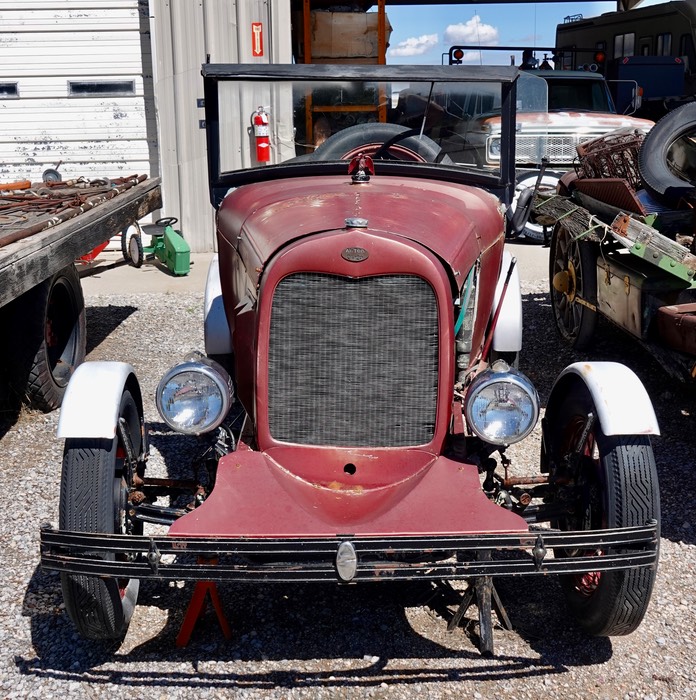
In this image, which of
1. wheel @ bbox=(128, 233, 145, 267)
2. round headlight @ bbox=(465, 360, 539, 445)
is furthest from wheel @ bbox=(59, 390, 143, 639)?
wheel @ bbox=(128, 233, 145, 267)

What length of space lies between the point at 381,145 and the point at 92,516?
2.44 meters

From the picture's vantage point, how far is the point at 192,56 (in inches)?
362

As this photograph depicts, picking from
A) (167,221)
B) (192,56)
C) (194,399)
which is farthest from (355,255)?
(192,56)

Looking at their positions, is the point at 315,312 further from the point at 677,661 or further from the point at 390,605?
the point at 677,661

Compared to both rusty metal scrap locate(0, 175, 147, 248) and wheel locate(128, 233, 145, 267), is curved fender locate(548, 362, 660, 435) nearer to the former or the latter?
rusty metal scrap locate(0, 175, 147, 248)

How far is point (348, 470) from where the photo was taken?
2.97m

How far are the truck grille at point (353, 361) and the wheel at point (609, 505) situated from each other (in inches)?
22.3

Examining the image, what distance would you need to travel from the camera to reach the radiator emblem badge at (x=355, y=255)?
2895mm

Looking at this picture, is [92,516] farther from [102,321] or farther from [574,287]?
[102,321]

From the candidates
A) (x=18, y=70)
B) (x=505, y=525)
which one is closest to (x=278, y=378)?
(x=505, y=525)

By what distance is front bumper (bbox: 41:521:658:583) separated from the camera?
100 inches

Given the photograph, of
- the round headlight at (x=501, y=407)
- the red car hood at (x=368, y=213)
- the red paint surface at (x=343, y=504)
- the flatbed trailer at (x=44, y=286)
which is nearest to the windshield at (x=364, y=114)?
the red car hood at (x=368, y=213)

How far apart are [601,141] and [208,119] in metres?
3.64

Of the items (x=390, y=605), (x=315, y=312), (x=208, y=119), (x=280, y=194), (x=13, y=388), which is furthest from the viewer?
(x=13, y=388)
